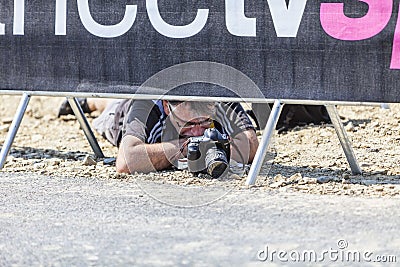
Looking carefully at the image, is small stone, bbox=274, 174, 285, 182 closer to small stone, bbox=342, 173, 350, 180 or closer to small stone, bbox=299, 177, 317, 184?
small stone, bbox=299, 177, 317, 184

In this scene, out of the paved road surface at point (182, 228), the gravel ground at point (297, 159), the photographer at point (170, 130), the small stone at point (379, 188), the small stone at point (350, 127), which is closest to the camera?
the paved road surface at point (182, 228)

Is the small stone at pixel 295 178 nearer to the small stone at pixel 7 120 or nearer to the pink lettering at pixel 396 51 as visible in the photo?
Result: the pink lettering at pixel 396 51

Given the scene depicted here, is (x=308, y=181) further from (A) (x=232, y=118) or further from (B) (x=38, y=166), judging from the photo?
(B) (x=38, y=166)

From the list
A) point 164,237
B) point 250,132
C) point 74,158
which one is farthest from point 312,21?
point 74,158

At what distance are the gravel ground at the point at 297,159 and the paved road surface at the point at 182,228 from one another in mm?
359

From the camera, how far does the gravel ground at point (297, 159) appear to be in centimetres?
558

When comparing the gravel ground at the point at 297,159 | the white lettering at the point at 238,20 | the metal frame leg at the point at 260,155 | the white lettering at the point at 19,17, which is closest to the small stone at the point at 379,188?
the gravel ground at the point at 297,159

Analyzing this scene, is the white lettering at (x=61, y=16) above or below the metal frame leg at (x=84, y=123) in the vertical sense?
above

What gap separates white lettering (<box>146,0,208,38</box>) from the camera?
5.69 m

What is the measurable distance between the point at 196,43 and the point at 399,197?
1.65m

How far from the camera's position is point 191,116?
6.19 m

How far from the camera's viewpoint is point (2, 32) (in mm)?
6133

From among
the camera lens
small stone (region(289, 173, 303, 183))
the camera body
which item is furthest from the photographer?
small stone (region(289, 173, 303, 183))

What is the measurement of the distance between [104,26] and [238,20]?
94cm
